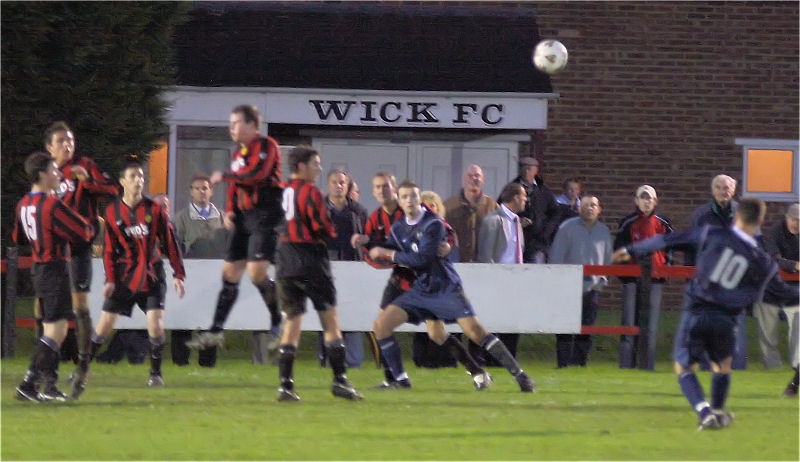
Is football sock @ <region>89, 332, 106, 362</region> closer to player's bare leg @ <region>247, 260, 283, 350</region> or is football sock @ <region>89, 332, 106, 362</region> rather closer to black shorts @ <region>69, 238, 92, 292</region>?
black shorts @ <region>69, 238, 92, 292</region>

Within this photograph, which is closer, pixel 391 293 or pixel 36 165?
pixel 36 165

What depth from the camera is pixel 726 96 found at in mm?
24484

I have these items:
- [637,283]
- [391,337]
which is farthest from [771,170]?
[391,337]

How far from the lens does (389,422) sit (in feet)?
34.9

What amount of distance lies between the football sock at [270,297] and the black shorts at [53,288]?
4.91 feet

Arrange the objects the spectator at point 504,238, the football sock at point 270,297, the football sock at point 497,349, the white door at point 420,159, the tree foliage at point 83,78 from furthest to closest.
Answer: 1. the white door at point 420,159
2. the tree foliage at point 83,78
3. the spectator at point 504,238
4. the football sock at point 497,349
5. the football sock at point 270,297

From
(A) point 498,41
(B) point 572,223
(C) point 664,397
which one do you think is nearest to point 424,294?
(C) point 664,397

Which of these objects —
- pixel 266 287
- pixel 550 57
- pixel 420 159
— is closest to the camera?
pixel 266 287

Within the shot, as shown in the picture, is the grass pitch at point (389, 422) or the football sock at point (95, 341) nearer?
the grass pitch at point (389, 422)

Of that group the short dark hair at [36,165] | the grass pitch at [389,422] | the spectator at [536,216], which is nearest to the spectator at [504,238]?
the spectator at [536,216]

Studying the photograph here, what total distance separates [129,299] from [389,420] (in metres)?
3.00

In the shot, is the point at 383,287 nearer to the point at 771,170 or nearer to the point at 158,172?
the point at 158,172

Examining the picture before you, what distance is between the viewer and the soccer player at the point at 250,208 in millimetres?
11375

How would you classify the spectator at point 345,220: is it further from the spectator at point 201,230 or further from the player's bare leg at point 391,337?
the player's bare leg at point 391,337
